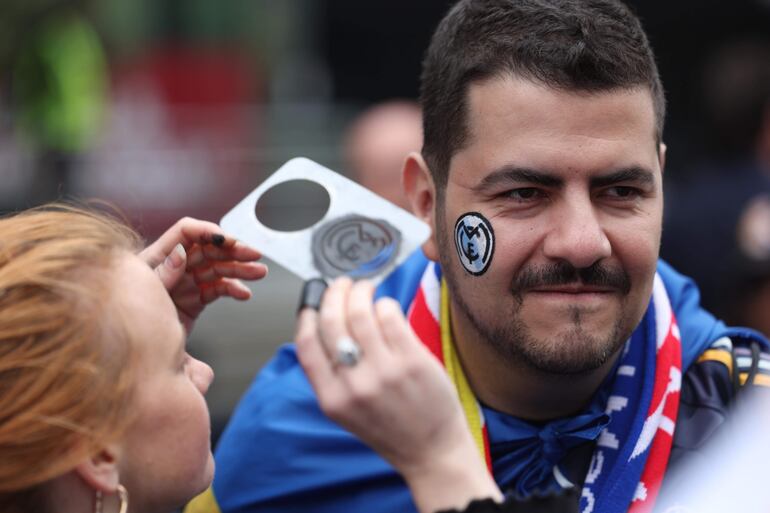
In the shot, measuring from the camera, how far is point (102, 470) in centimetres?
194

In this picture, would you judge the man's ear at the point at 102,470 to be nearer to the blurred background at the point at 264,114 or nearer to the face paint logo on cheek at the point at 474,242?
the face paint logo on cheek at the point at 474,242

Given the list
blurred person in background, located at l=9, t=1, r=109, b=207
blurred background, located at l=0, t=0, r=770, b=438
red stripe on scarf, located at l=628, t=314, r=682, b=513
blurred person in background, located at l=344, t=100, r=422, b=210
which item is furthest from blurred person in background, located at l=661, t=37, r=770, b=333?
blurred person in background, located at l=9, t=1, r=109, b=207

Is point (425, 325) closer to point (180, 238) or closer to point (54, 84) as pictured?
point (180, 238)

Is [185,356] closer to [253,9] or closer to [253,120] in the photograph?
[253,120]

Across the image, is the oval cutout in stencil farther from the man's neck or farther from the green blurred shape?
the man's neck

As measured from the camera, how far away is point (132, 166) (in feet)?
27.7

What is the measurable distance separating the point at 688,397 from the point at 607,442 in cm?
23

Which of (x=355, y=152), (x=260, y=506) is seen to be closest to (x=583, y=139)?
(x=260, y=506)

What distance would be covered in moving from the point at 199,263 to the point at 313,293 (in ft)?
2.17

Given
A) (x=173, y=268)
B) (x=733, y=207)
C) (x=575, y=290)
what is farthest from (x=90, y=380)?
(x=733, y=207)

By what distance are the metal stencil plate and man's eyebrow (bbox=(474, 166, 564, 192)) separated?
1.44ft

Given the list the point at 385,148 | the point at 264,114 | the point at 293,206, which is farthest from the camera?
the point at 264,114

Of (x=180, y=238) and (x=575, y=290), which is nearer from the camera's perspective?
(x=575, y=290)

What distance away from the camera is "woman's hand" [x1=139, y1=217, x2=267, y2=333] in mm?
2404
